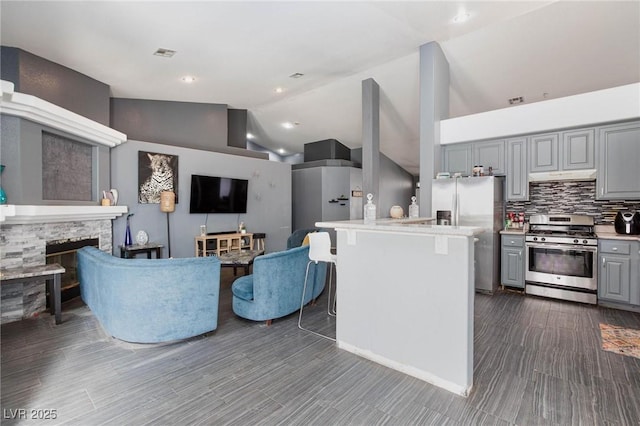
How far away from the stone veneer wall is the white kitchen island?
3515 millimetres

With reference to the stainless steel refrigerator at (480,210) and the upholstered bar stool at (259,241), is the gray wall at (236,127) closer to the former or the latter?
the upholstered bar stool at (259,241)

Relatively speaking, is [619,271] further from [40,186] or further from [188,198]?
[40,186]

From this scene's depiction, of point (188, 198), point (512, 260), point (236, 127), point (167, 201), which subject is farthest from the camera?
point (236, 127)

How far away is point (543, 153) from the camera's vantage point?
13.6ft

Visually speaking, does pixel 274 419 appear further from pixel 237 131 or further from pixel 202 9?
pixel 237 131

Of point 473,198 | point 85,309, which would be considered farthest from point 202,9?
point 473,198

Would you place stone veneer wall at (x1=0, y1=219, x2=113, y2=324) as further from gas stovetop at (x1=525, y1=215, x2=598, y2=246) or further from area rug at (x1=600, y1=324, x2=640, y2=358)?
gas stovetop at (x1=525, y1=215, x2=598, y2=246)

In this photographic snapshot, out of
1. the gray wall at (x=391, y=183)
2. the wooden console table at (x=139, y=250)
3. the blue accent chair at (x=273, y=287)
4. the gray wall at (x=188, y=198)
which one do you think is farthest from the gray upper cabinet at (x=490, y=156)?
the wooden console table at (x=139, y=250)

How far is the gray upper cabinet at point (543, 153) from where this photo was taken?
4.06m

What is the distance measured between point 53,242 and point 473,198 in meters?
5.55

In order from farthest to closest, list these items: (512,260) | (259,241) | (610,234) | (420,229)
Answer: (259,241) < (512,260) < (610,234) < (420,229)

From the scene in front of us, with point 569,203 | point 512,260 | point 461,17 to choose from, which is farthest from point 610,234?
→ point 461,17

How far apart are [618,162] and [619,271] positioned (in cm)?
132

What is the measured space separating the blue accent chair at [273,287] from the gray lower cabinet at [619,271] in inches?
143
